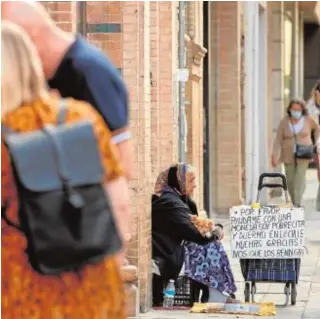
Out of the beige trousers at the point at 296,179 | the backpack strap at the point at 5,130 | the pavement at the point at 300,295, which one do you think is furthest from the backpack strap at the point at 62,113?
the beige trousers at the point at 296,179

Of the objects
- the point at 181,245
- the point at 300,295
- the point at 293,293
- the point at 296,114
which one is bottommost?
the point at 300,295

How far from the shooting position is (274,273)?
9.64 meters

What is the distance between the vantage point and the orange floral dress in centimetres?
372

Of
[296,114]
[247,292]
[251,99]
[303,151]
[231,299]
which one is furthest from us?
[251,99]

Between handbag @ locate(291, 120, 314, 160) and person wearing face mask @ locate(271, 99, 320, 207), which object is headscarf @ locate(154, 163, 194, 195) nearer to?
person wearing face mask @ locate(271, 99, 320, 207)

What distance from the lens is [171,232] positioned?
30.6 feet

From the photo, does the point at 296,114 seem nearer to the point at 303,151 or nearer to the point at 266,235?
the point at 303,151

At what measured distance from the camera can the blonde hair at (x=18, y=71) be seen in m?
3.68

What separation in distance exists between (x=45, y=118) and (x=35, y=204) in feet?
0.84

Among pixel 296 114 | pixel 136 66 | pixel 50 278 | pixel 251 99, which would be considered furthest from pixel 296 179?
pixel 50 278

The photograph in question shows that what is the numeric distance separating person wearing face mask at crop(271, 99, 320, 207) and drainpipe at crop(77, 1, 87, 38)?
8.75 m

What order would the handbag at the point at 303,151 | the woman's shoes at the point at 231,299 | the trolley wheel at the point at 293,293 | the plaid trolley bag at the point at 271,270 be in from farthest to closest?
the handbag at the point at 303,151
the trolley wheel at the point at 293,293
the plaid trolley bag at the point at 271,270
the woman's shoes at the point at 231,299

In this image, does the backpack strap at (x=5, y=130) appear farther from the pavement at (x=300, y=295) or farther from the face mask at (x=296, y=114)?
the face mask at (x=296, y=114)

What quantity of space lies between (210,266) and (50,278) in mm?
5628
